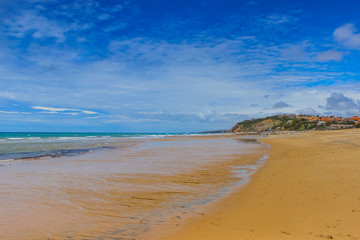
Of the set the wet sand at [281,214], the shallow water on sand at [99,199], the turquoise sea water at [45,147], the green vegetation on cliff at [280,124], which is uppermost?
the green vegetation on cliff at [280,124]

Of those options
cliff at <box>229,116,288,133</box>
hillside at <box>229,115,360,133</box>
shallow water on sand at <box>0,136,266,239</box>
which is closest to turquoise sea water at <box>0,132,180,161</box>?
shallow water on sand at <box>0,136,266,239</box>

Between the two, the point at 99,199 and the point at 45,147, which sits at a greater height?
the point at 45,147

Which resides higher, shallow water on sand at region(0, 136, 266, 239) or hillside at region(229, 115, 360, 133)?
hillside at region(229, 115, 360, 133)

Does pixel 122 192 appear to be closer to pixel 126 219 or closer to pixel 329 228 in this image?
pixel 126 219

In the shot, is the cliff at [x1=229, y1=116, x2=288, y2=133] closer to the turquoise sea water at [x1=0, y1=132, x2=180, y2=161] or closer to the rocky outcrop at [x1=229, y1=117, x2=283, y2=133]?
the rocky outcrop at [x1=229, y1=117, x2=283, y2=133]

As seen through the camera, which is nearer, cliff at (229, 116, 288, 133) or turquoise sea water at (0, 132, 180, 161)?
turquoise sea water at (0, 132, 180, 161)

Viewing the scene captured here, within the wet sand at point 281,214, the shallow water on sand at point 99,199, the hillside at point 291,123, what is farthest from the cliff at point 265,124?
the wet sand at point 281,214

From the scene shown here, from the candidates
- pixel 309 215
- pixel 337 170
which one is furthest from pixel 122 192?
pixel 337 170

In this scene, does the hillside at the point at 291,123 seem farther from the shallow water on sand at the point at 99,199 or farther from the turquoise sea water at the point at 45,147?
the shallow water on sand at the point at 99,199

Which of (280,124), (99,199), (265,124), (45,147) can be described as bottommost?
(99,199)

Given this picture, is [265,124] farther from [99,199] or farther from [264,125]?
[99,199]

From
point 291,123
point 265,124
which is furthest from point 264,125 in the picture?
point 291,123

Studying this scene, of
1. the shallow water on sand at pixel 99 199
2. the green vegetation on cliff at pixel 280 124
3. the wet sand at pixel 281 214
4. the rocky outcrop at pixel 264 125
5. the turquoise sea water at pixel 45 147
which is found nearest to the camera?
the wet sand at pixel 281 214

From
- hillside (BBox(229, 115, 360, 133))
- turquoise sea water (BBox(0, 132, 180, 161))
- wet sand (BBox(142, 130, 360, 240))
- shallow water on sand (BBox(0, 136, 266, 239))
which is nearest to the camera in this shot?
wet sand (BBox(142, 130, 360, 240))
